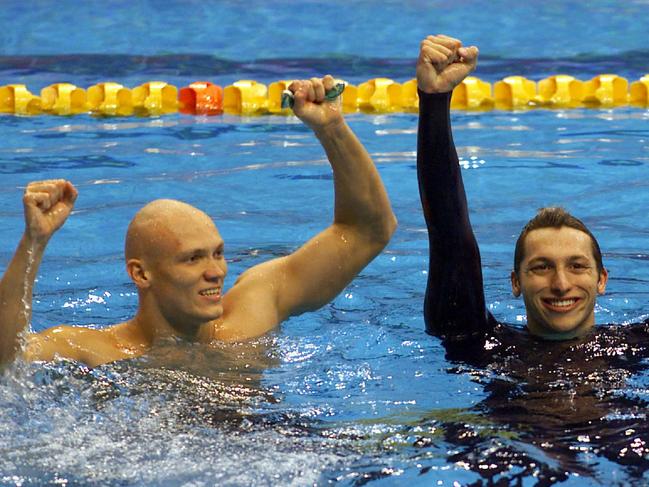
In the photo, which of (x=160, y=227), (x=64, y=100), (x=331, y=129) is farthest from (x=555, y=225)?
(x=64, y=100)

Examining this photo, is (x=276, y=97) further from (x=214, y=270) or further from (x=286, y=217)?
(x=214, y=270)

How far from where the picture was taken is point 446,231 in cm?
373

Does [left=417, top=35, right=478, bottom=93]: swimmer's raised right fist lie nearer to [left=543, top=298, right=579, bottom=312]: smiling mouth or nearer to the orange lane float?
[left=543, top=298, right=579, bottom=312]: smiling mouth

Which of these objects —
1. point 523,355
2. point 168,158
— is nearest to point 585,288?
point 523,355

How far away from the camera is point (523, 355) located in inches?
150

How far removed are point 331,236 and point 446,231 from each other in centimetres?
41

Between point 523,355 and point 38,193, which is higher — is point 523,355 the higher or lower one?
the lower one

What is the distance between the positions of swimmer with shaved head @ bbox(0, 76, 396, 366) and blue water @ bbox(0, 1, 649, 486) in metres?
0.08

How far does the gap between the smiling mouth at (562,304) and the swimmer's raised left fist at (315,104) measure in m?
0.88

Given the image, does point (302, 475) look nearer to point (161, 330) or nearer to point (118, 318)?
point (161, 330)

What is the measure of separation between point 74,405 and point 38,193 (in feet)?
2.41

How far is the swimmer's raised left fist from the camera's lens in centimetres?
364

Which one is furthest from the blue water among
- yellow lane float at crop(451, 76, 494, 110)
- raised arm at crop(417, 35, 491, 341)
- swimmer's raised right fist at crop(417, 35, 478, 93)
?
swimmer's raised right fist at crop(417, 35, 478, 93)

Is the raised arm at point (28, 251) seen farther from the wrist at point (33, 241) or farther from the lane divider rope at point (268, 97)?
the lane divider rope at point (268, 97)
